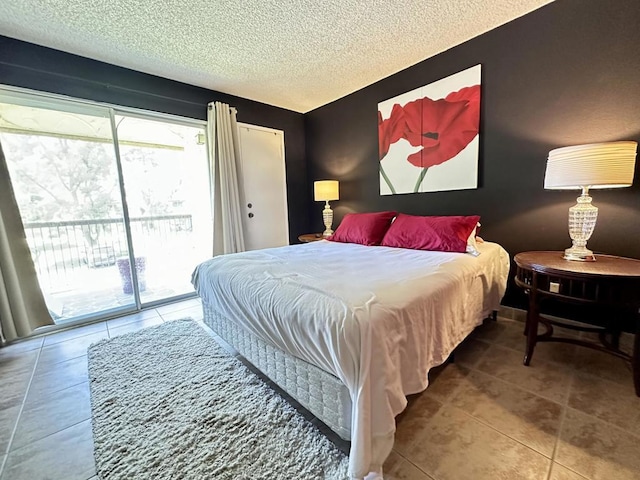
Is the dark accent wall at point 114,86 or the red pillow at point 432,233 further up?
the dark accent wall at point 114,86

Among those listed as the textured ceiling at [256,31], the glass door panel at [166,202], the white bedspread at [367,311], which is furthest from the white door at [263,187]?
the white bedspread at [367,311]

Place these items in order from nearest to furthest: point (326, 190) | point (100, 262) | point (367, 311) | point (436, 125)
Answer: point (367, 311) < point (436, 125) < point (100, 262) < point (326, 190)

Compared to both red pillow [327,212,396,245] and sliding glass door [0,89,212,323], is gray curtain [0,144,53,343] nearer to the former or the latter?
sliding glass door [0,89,212,323]

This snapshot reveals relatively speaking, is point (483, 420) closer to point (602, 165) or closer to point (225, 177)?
point (602, 165)

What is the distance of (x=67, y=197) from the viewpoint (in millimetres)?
2672

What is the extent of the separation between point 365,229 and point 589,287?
1695 mm

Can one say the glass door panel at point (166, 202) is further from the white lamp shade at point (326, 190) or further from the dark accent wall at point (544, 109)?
the dark accent wall at point (544, 109)

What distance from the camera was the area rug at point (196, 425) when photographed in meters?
1.12

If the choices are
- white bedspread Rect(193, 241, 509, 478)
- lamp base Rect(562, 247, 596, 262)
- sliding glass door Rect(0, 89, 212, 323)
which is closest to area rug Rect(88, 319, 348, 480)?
white bedspread Rect(193, 241, 509, 478)

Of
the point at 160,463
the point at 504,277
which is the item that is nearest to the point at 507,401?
the point at 504,277

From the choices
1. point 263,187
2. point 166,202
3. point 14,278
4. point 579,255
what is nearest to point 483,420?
point 579,255

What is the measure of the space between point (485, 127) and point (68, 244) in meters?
4.38

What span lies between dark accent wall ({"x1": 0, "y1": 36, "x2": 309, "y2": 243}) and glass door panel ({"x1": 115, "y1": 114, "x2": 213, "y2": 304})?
0.28 meters

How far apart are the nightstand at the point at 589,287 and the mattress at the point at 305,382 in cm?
140
